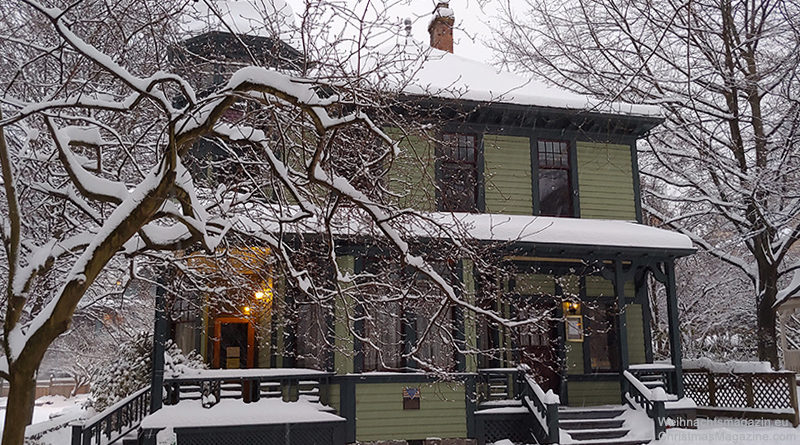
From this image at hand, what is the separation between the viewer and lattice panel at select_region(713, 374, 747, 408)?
643 inches

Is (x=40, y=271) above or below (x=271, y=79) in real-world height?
below

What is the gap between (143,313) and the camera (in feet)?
96.3

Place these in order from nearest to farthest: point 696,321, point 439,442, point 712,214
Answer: point 439,442 < point 712,214 < point 696,321

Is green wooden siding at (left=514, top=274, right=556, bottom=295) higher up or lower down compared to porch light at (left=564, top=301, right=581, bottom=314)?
higher up

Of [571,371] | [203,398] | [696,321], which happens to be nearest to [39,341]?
[203,398]

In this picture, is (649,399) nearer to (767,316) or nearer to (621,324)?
(621,324)

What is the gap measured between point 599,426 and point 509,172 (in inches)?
234

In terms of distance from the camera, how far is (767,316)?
19188 millimetres

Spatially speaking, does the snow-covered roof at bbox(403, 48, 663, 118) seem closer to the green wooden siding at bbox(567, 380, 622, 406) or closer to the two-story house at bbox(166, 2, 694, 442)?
the two-story house at bbox(166, 2, 694, 442)

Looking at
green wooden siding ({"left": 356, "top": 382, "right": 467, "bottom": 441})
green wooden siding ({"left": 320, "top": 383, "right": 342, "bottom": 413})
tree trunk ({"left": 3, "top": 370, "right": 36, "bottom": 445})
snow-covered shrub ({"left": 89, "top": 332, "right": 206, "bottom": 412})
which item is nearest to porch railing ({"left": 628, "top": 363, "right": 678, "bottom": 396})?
green wooden siding ({"left": 356, "top": 382, "right": 467, "bottom": 441})

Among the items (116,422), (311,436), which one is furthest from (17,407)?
(311,436)

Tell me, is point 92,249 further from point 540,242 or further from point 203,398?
point 540,242

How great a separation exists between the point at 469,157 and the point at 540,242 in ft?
9.28

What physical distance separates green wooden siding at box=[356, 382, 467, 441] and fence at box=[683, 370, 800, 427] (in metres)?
7.15
